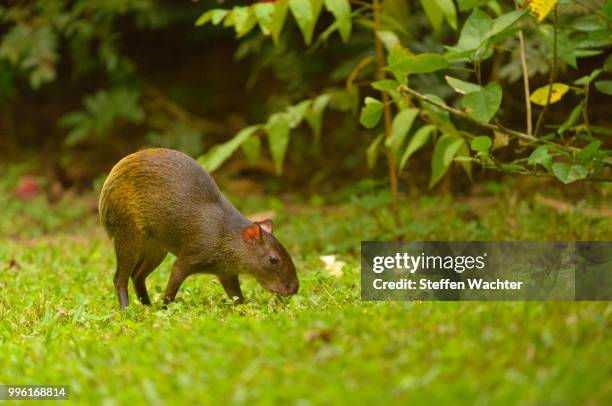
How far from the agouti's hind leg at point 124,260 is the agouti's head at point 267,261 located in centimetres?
63

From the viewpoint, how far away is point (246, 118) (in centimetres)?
1090

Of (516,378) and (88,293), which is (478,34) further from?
(88,293)

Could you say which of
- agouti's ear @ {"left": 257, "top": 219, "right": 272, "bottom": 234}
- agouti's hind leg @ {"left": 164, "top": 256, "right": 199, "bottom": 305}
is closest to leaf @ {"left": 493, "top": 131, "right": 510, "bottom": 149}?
agouti's ear @ {"left": 257, "top": 219, "right": 272, "bottom": 234}

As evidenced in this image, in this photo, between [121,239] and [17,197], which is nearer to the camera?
[121,239]

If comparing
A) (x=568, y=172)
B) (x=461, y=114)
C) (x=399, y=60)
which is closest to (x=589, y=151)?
(x=568, y=172)

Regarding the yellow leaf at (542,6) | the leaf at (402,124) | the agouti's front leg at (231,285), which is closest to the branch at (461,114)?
the leaf at (402,124)

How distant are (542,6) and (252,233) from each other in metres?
2.00

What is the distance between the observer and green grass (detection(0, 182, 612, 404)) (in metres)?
2.61

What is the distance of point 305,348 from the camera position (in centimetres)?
Result: 312

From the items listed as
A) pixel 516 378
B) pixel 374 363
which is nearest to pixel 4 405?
pixel 374 363

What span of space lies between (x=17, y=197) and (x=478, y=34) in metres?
6.57

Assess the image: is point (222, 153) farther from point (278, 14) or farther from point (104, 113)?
point (104, 113)

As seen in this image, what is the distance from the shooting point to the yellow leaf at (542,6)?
13.1 feet

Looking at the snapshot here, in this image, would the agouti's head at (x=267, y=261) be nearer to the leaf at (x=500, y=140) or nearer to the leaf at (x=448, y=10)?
the leaf at (x=500, y=140)
